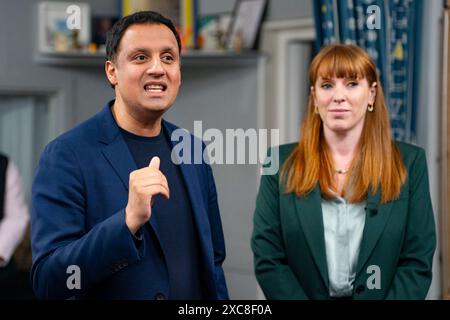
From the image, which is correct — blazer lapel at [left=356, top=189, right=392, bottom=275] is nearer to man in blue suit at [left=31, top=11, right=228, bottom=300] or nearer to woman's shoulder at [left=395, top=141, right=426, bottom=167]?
woman's shoulder at [left=395, top=141, right=426, bottom=167]

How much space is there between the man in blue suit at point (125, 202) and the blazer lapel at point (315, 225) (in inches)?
12.2

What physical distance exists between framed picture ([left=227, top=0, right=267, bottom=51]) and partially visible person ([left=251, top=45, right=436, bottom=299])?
5.19 ft

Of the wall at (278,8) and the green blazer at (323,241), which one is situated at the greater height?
the wall at (278,8)

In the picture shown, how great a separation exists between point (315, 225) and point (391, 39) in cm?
85

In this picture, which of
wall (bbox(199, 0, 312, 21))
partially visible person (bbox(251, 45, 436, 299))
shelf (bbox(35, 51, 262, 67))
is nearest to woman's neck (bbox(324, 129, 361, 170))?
partially visible person (bbox(251, 45, 436, 299))

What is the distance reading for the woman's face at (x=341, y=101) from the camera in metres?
1.22

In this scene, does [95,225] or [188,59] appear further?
[188,59]

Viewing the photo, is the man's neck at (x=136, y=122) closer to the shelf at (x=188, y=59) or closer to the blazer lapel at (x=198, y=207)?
the blazer lapel at (x=198, y=207)

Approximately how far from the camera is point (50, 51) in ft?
9.53

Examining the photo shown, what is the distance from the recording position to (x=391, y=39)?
2012mm

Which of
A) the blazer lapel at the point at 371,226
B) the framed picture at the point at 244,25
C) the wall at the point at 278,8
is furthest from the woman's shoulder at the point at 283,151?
the framed picture at the point at 244,25

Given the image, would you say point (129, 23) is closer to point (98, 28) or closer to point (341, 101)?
point (341, 101)

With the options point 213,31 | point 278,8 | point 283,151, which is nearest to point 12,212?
point 213,31
